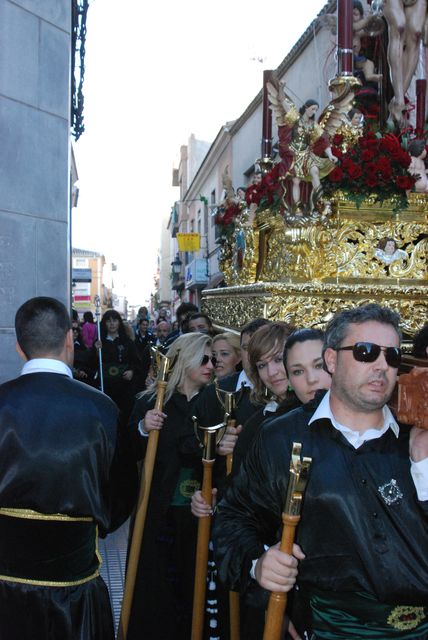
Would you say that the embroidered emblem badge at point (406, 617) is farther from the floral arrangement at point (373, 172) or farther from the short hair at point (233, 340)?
the short hair at point (233, 340)

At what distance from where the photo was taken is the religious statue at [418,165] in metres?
4.67

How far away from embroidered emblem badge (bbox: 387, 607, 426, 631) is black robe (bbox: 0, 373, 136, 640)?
1185mm

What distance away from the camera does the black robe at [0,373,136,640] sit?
264cm

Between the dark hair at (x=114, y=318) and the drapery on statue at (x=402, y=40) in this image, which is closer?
the drapery on statue at (x=402, y=40)

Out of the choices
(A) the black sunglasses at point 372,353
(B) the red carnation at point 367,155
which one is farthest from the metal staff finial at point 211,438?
(B) the red carnation at point 367,155

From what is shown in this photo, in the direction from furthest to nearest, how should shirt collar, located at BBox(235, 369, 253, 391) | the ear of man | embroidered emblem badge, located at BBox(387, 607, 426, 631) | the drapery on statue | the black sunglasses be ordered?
the drapery on statue → shirt collar, located at BBox(235, 369, 253, 391) → the ear of man → the black sunglasses → embroidered emblem badge, located at BBox(387, 607, 426, 631)

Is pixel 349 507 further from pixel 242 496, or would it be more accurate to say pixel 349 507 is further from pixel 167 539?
pixel 167 539

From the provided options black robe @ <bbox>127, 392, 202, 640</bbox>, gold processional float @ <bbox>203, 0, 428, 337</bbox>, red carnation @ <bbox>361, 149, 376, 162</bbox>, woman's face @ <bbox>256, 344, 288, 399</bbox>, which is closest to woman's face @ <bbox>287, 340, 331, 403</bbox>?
woman's face @ <bbox>256, 344, 288, 399</bbox>

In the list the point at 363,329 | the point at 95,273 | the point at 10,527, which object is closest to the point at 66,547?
the point at 10,527

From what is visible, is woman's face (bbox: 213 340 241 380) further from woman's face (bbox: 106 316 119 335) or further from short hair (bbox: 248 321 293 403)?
woman's face (bbox: 106 316 119 335)

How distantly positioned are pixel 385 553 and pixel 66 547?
1.28 meters

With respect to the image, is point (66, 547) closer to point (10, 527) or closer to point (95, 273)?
point (10, 527)

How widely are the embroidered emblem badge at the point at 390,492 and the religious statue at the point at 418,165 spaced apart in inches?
118

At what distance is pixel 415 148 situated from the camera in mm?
4691
